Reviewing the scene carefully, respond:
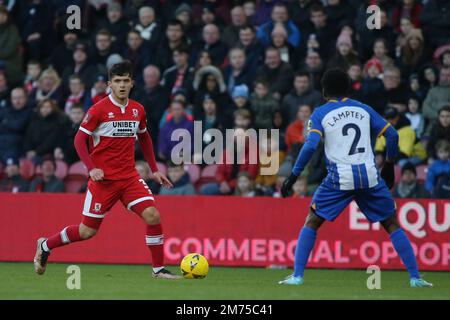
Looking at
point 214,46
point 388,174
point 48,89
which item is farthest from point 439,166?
point 48,89

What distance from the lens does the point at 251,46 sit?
17.8 meters

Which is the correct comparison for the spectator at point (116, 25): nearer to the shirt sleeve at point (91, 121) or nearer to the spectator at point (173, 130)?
the spectator at point (173, 130)

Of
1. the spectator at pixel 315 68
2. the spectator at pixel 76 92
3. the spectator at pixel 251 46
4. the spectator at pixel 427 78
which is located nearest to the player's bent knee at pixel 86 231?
the spectator at pixel 315 68

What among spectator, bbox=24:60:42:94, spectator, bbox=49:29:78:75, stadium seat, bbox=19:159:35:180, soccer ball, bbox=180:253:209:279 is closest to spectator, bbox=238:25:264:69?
spectator, bbox=49:29:78:75

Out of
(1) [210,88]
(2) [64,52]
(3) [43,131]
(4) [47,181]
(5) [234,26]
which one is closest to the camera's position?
(4) [47,181]

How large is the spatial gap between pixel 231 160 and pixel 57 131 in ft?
10.2

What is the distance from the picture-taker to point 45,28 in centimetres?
1967

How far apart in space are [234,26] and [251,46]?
78 centimetres

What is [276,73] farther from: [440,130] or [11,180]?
[11,180]

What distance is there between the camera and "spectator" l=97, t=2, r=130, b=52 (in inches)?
738

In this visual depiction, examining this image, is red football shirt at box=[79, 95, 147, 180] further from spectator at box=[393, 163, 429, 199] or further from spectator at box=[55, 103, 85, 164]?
spectator at box=[55, 103, 85, 164]

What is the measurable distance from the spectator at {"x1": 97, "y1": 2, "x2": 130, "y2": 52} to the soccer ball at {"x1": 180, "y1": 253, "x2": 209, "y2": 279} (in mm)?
7743

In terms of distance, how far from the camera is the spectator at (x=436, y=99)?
16188 mm

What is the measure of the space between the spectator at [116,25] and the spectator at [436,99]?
5.48 metres
